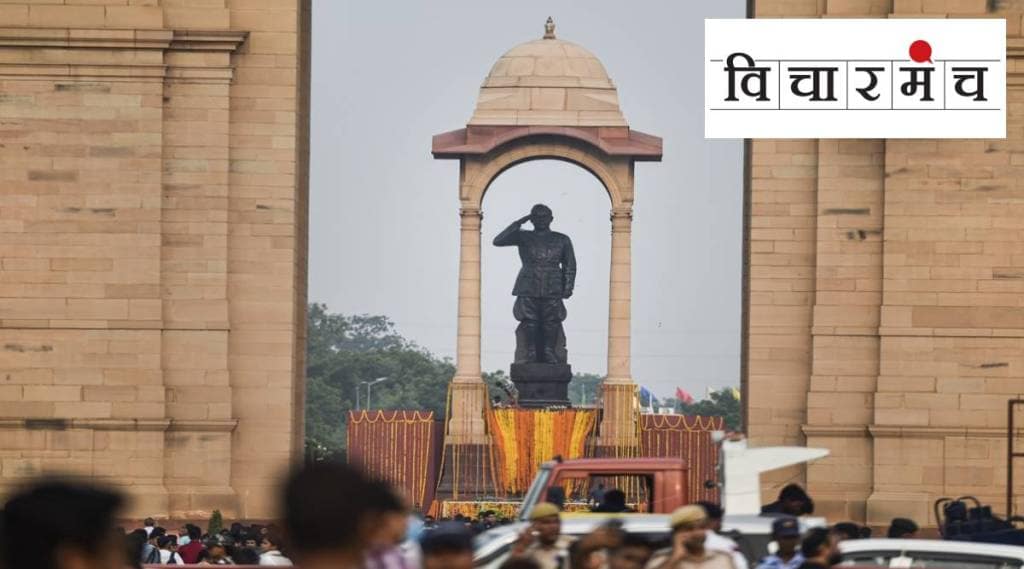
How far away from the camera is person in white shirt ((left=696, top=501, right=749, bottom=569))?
37.1 feet

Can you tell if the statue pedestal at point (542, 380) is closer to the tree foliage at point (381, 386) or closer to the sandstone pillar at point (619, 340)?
the sandstone pillar at point (619, 340)

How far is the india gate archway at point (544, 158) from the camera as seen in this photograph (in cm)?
4725

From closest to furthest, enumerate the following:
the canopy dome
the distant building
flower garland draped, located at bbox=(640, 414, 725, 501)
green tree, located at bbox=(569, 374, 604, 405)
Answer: the distant building, flower garland draped, located at bbox=(640, 414, 725, 501), the canopy dome, green tree, located at bbox=(569, 374, 604, 405)

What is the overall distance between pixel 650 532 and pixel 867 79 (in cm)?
1483

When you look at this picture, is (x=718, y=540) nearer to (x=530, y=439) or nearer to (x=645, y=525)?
(x=645, y=525)

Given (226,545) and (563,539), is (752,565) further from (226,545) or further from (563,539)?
(226,545)

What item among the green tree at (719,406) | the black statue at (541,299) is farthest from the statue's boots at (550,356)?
the green tree at (719,406)

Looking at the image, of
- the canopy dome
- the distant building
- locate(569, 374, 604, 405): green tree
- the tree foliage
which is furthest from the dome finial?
locate(569, 374, 604, 405): green tree

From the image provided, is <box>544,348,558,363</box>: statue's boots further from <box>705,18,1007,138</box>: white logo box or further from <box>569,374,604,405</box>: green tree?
<box>569,374,604,405</box>: green tree

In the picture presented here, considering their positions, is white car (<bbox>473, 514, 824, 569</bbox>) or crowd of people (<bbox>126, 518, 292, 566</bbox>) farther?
crowd of people (<bbox>126, 518, 292, 566</bbox>)

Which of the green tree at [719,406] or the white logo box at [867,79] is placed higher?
the white logo box at [867,79]

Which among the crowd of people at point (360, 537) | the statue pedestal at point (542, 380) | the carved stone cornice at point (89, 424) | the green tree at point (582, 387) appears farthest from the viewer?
the green tree at point (582, 387)

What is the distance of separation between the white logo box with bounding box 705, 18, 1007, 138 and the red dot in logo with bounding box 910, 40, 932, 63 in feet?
0.16

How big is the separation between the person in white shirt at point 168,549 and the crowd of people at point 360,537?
286 inches
